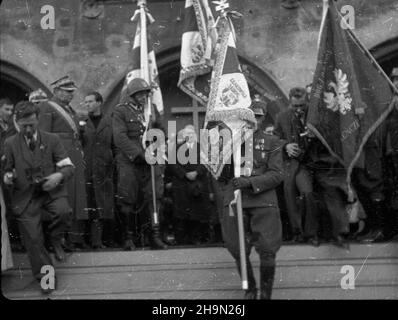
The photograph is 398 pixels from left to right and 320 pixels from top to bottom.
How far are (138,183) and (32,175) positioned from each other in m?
0.94

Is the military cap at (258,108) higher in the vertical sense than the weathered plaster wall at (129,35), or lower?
lower

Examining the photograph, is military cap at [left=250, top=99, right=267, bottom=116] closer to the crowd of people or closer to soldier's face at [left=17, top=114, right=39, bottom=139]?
the crowd of people

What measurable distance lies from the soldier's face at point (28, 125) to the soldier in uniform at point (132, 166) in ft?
2.49

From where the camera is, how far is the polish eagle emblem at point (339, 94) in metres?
7.40

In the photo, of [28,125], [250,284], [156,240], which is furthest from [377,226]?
[28,125]

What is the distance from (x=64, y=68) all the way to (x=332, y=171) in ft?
7.81

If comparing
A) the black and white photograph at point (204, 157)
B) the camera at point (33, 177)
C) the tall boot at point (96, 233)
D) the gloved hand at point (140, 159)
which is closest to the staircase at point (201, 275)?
the black and white photograph at point (204, 157)

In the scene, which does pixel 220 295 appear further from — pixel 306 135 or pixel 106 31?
pixel 106 31

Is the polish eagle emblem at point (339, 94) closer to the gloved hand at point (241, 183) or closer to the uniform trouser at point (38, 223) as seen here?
the gloved hand at point (241, 183)

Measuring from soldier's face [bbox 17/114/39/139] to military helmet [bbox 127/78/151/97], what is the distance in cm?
91

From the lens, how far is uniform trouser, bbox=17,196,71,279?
7.04 meters

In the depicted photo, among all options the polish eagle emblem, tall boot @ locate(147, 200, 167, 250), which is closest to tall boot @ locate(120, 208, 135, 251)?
tall boot @ locate(147, 200, 167, 250)

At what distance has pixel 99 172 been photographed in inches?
309

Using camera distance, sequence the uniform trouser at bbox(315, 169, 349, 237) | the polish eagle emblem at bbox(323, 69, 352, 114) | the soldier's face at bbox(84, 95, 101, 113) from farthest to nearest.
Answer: the soldier's face at bbox(84, 95, 101, 113)
the uniform trouser at bbox(315, 169, 349, 237)
the polish eagle emblem at bbox(323, 69, 352, 114)
